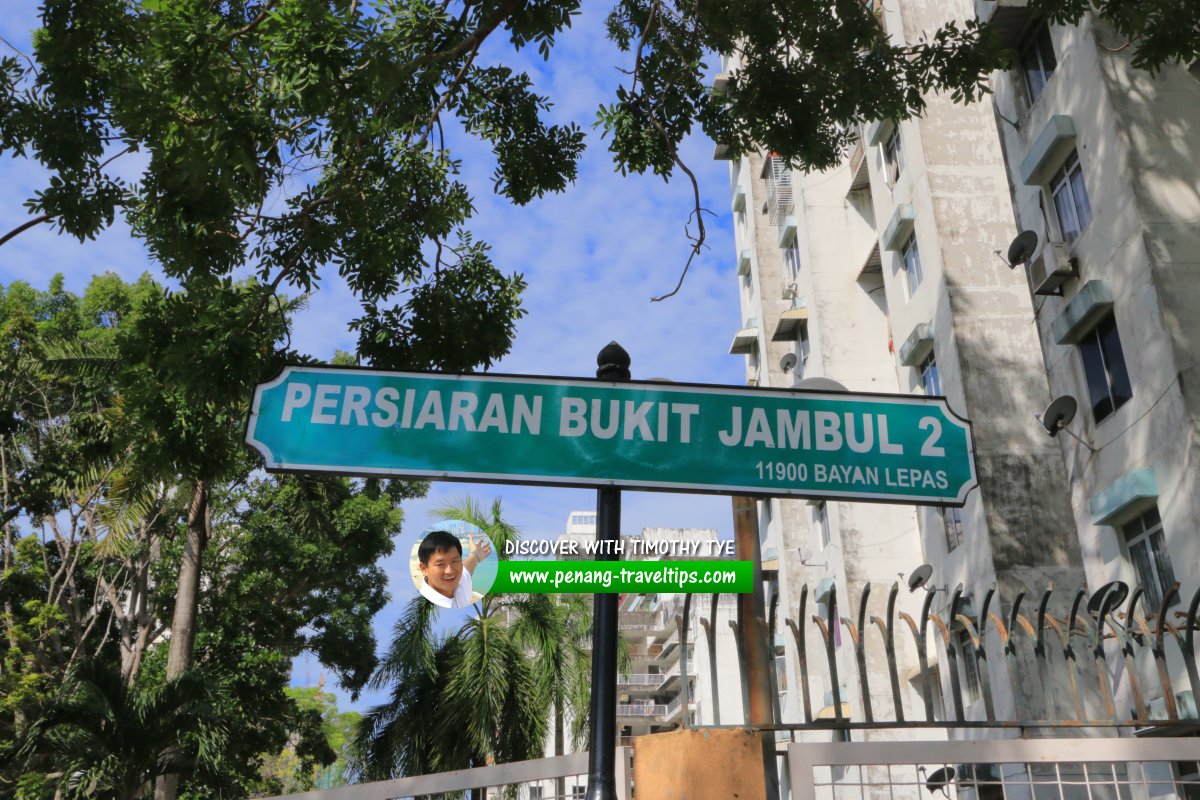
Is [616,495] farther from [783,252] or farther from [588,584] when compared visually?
[783,252]

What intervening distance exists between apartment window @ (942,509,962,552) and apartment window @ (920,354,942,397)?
2.21m

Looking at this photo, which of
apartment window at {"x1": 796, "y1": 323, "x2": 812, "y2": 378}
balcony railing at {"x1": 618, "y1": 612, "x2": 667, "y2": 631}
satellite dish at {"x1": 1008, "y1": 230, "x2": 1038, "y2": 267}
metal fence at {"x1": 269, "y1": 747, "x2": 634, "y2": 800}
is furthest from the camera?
balcony railing at {"x1": 618, "y1": 612, "x2": 667, "y2": 631}

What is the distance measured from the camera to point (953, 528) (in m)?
17.0

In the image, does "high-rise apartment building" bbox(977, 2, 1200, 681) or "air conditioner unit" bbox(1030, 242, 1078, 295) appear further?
"air conditioner unit" bbox(1030, 242, 1078, 295)

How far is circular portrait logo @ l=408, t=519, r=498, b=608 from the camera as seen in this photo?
17641 mm

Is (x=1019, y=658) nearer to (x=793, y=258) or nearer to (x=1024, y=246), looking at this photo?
(x=1024, y=246)

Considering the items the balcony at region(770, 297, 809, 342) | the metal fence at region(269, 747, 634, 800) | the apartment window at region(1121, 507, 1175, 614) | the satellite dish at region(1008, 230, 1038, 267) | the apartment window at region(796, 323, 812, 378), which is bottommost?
the metal fence at region(269, 747, 634, 800)

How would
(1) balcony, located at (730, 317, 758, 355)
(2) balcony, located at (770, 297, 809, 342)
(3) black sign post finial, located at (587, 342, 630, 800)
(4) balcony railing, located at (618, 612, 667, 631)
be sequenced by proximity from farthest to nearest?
(4) balcony railing, located at (618, 612, 667, 631)
(1) balcony, located at (730, 317, 758, 355)
(2) balcony, located at (770, 297, 809, 342)
(3) black sign post finial, located at (587, 342, 630, 800)

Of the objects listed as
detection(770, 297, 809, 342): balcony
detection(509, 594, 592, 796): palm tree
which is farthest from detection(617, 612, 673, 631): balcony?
detection(509, 594, 592, 796): palm tree

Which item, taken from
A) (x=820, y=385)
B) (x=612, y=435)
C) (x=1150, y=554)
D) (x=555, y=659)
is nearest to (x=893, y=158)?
(x=1150, y=554)

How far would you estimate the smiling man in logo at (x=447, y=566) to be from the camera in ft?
57.7

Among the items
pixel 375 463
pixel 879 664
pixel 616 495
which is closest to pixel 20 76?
pixel 375 463

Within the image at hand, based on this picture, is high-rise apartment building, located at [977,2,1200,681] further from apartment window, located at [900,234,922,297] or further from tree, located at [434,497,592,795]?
tree, located at [434,497,592,795]

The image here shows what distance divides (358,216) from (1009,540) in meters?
11.9
